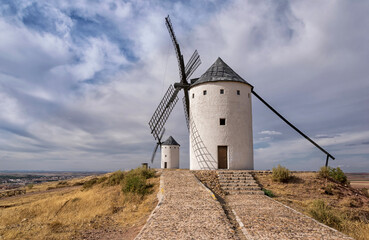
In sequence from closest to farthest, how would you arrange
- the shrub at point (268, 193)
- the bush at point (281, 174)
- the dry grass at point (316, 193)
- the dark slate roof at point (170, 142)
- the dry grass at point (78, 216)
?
the dry grass at point (78, 216) → the dry grass at point (316, 193) → the shrub at point (268, 193) → the bush at point (281, 174) → the dark slate roof at point (170, 142)

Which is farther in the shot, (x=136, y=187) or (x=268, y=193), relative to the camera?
(x=136, y=187)

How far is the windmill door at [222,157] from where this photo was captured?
1491 centimetres

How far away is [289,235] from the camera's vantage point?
4.55 m

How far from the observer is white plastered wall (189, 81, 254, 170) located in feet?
48.7

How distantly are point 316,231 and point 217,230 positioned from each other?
79.8 inches

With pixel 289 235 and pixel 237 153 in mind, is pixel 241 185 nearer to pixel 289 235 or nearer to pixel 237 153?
pixel 237 153

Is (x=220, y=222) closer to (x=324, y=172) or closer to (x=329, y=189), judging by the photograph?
(x=329, y=189)

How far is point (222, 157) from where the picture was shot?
15.0 metres

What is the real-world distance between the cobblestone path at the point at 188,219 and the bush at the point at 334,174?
8.28 metres

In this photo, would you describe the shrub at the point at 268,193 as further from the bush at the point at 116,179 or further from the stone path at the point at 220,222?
the bush at the point at 116,179

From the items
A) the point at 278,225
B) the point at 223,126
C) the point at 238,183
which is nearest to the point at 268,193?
the point at 238,183

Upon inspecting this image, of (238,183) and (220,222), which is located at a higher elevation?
(238,183)

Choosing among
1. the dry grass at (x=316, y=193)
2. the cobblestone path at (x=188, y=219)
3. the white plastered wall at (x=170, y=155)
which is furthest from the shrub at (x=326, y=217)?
the white plastered wall at (x=170, y=155)

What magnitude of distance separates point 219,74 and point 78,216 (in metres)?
11.6
